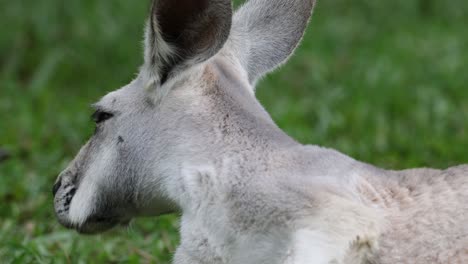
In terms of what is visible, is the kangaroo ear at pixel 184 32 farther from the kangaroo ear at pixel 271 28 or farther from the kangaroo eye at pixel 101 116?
the kangaroo ear at pixel 271 28

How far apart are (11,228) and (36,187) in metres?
0.73

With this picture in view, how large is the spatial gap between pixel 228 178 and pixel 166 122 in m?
0.40

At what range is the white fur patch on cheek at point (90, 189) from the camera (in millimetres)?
3980

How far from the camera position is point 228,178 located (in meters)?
3.47

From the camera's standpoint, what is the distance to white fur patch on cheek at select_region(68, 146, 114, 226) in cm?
398

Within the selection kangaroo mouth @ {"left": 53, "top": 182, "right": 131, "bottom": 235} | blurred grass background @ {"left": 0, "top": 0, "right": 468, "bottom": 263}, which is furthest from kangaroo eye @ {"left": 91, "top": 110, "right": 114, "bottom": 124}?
blurred grass background @ {"left": 0, "top": 0, "right": 468, "bottom": 263}

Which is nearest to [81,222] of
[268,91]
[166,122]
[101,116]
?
[101,116]

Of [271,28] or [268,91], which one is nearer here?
[271,28]

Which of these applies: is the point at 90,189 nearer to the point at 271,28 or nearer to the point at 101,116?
the point at 101,116

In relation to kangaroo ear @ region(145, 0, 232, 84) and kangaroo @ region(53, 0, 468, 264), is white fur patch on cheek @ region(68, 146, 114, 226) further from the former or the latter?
kangaroo ear @ region(145, 0, 232, 84)

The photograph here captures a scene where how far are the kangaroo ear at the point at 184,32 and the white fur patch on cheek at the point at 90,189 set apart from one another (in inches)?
16.4

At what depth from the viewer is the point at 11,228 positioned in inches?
213

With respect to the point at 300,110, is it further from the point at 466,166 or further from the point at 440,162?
the point at 466,166

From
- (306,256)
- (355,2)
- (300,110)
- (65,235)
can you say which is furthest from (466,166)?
(355,2)
